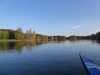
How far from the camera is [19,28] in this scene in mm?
191000

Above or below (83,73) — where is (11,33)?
above

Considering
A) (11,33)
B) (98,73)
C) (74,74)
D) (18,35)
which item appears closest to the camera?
(98,73)

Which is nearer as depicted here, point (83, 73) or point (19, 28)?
point (83, 73)

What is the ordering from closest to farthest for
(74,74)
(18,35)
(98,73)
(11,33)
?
(98,73) < (74,74) < (18,35) < (11,33)

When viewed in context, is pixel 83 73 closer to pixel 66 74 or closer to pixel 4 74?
pixel 66 74

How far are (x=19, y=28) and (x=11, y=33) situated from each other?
15116 mm

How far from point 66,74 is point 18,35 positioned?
167m

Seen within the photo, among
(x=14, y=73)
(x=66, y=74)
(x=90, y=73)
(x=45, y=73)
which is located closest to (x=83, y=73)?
(x=90, y=73)

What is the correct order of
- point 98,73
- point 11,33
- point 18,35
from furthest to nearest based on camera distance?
point 11,33, point 18,35, point 98,73

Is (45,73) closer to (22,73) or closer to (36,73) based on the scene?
(36,73)

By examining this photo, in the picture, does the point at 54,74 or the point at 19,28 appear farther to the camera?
the point at 19,28

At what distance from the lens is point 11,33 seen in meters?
190

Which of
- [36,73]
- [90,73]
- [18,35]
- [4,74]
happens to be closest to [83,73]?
[90,73]

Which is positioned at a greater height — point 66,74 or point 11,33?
point 11,33
